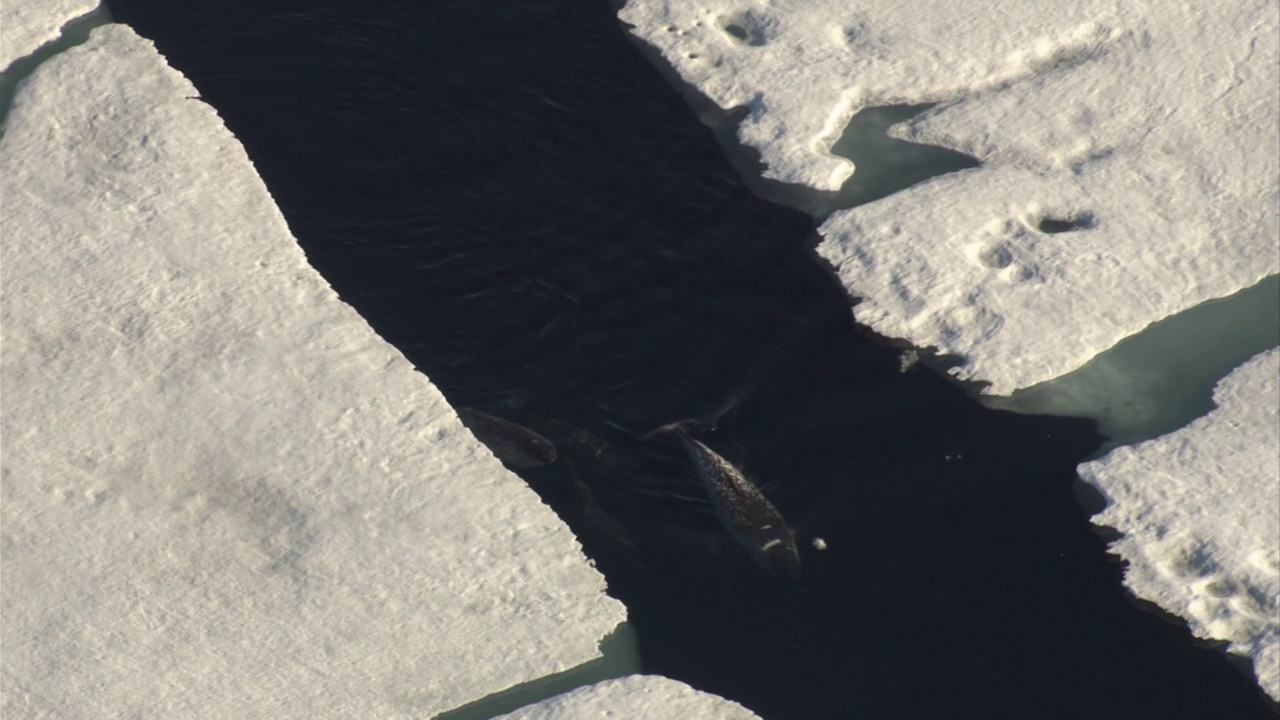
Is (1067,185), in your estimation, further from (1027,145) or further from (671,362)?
(671,362)

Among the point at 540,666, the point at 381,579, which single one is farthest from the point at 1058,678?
the point at 381,579

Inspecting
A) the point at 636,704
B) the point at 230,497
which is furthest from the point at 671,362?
the point at 230,497

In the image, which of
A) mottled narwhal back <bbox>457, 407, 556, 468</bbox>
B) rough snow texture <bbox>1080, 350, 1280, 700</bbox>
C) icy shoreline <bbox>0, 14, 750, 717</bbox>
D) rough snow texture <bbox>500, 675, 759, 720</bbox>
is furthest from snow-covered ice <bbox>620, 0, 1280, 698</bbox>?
icy shoreline <bbox>0, 14, 750, 717</bbox>

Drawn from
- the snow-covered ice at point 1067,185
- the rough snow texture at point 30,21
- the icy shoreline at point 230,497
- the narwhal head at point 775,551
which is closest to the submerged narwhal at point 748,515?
the narwhal head at point 775,551

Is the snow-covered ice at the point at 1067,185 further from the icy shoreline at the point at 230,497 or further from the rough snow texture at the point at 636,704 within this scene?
the icy shoreline at the point at 230,497

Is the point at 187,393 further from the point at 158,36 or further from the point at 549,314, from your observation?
the point at 158,36
